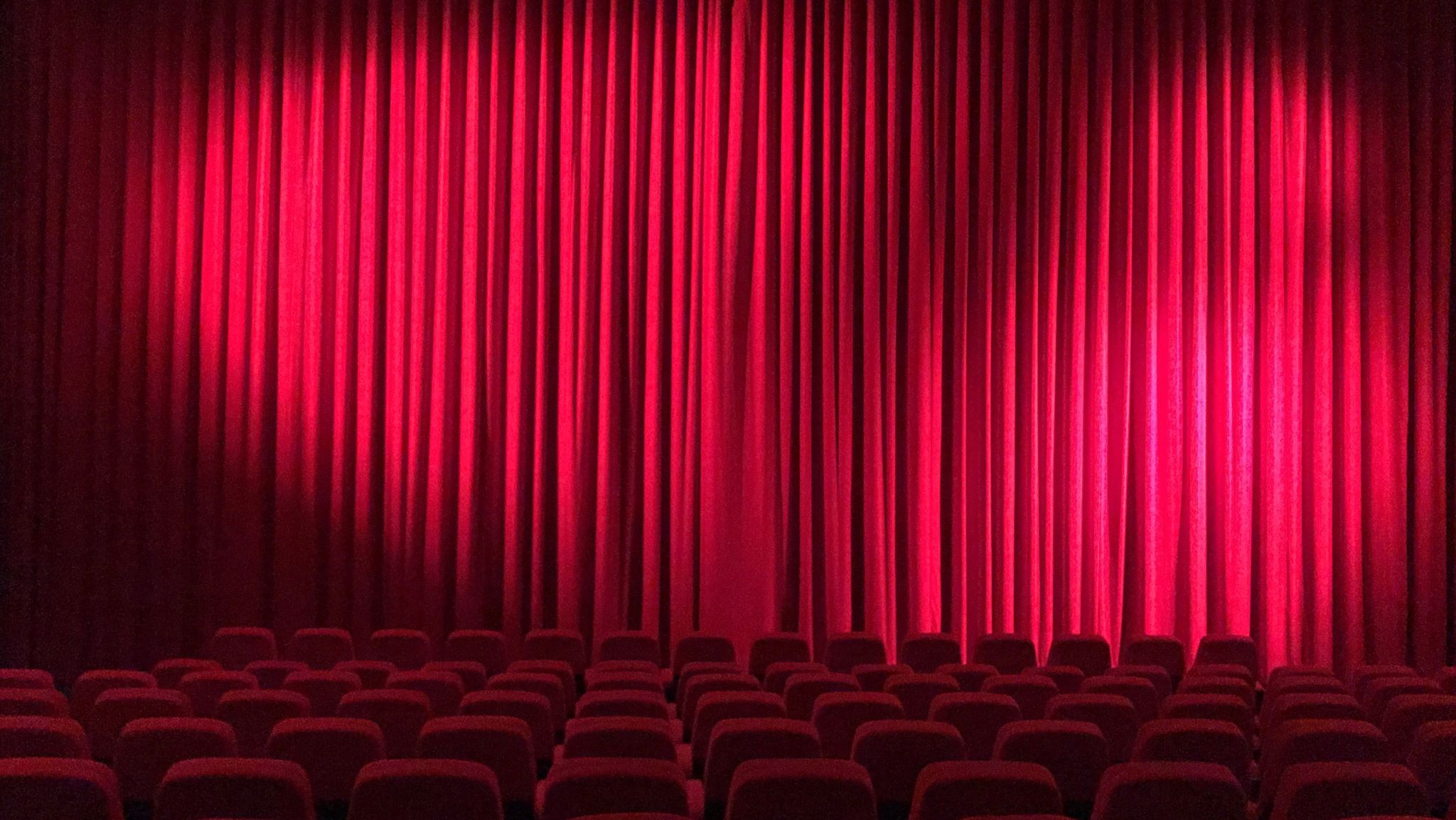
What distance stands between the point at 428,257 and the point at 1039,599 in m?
4.33

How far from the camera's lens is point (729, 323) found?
9.28 m

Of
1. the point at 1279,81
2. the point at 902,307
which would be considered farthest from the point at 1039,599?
the point at 1279,81

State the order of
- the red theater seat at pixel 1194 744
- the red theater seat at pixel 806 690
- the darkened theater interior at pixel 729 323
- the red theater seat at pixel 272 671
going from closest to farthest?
the red theater seat at pixel 1194 744
the red theater seat at pixel 806 690
the red theater seat at pixel 272 671
the darkened theater interior at pixel 729 323

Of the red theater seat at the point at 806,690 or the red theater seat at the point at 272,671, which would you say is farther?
the red theater seat at the point at 272,671

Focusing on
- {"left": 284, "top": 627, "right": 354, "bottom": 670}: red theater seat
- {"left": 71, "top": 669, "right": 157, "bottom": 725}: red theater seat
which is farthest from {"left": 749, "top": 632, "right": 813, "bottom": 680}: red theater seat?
{"left": 71, "top": 669, "right": 157, "bottom": 725}: red theater seat

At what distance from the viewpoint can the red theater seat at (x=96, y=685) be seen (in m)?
5.40

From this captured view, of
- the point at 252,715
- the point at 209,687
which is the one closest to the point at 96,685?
the point at 209,687

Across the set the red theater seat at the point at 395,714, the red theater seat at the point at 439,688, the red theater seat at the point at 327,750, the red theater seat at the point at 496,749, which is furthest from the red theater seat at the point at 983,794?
the red theater seat at the point at 439,688

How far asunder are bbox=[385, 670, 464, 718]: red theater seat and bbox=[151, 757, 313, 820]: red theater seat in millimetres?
1849

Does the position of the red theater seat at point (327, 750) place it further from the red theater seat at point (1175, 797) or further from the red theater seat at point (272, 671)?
the red theater seat at point (1175, 797)

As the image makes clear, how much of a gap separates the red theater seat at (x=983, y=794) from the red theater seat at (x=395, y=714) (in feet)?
6.20

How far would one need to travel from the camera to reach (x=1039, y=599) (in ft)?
29.8

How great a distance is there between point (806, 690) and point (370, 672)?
5.63ft

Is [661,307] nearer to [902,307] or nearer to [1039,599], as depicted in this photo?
[902,307]
